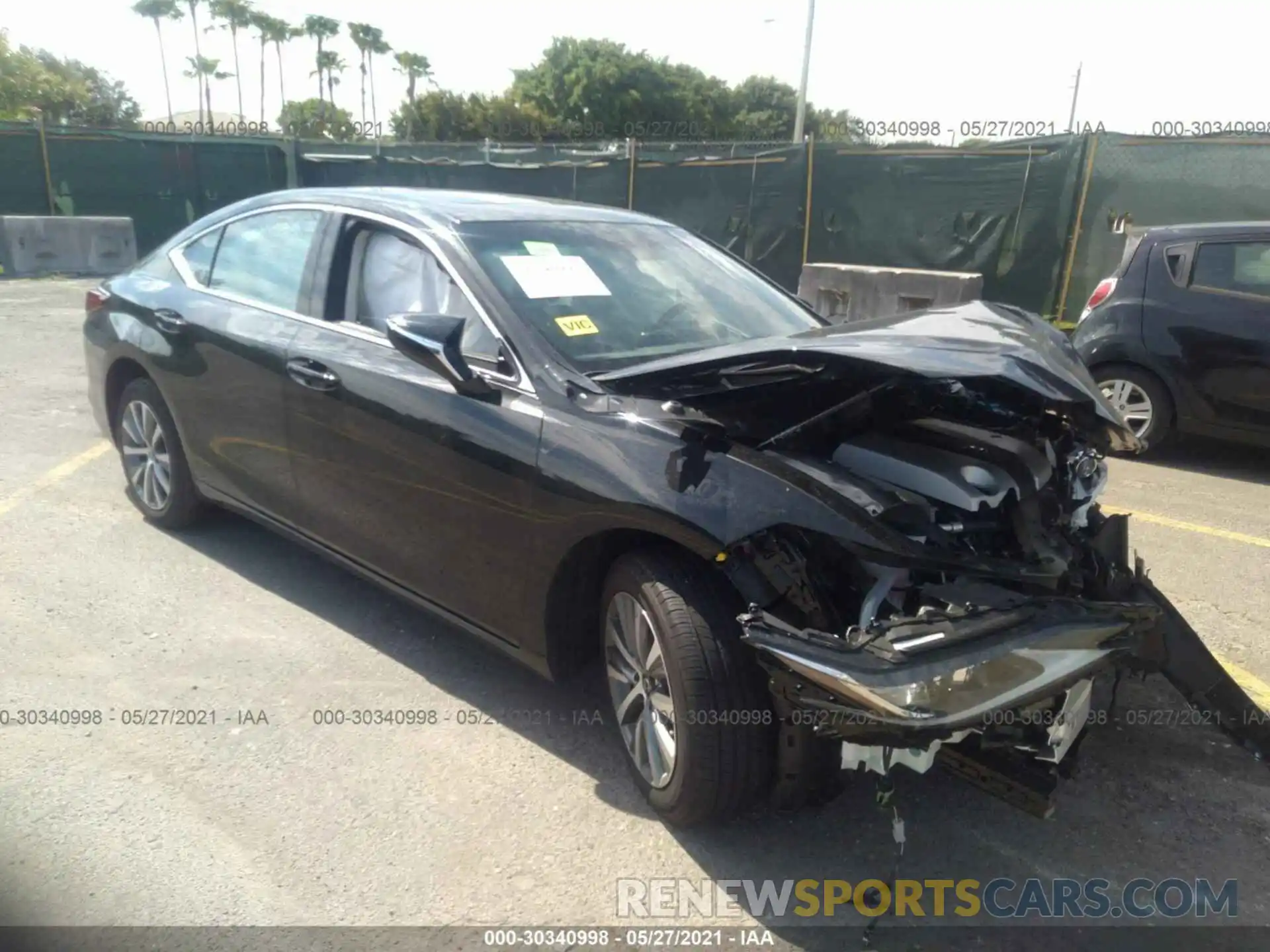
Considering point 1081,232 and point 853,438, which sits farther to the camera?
point 1081,232

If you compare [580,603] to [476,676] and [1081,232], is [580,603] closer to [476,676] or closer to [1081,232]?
[476,676]

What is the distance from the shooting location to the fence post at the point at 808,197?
41.4 ft

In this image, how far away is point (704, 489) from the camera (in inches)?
98.0

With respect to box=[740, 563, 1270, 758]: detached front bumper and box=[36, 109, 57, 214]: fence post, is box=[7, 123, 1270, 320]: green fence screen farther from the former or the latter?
box=[740, 563, 1270, 758]: detached front bumper

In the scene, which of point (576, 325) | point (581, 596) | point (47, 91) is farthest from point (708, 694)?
point (47, 91)

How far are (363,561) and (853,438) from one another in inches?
72.0

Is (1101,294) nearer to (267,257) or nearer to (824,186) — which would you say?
(267,257)

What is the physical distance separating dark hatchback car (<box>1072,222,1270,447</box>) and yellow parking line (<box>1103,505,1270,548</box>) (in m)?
1.32

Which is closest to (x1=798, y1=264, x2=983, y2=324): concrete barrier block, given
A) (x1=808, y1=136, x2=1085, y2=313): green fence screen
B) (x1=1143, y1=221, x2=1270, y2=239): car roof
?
→ (x1=808, y1=136, x2=1085, y2=313): green fence screen

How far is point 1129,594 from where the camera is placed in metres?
2.72

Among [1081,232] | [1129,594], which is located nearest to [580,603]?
[1129,594]

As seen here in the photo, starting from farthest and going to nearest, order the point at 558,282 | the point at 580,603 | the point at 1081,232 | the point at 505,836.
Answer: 1. the point at 1081,232
2. the point at 558,282
3. the point at 580,603
4. the point at 505,836

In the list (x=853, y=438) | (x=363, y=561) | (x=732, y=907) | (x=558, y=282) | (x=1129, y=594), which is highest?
(x=558, y=282)

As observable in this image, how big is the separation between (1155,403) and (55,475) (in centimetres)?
679
